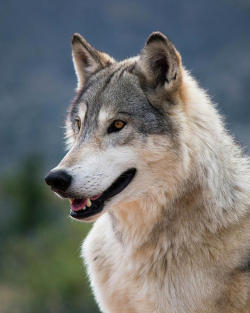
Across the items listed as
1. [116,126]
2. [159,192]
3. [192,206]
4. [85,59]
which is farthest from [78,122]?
[192,206]

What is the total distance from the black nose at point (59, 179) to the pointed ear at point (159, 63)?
3.85ft

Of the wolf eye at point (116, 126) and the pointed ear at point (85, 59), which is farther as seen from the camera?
the pointed ear at point (85, 59)

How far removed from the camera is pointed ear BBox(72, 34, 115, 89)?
5.73 metres

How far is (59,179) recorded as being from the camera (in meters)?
4.52

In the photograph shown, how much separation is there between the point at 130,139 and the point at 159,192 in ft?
1.67

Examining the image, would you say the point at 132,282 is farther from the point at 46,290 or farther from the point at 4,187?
the point at 4,187

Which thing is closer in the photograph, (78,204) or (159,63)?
(78,204)

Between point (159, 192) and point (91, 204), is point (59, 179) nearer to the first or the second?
point (91, 204)

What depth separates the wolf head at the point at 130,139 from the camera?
Answer: 4.63 metres

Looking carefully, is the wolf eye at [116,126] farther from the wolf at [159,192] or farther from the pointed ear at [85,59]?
the pointed ear at [85,59]

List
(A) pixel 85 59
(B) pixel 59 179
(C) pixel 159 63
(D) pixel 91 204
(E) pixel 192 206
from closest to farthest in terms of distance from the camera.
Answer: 1. (B) pixel 59 179
2. (D) pixel 91 204
3. (E) pixel 192 206
4. (C) pixel 159 63
5. (A) pixel 85 59

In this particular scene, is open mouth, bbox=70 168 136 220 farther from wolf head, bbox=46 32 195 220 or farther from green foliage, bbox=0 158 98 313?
green foliage, bbox=0 158 98 313

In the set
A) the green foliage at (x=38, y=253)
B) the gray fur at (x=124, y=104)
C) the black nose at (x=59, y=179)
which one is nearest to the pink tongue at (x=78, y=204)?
the black nose at (x=59, y=179)

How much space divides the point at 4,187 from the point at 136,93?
41.9 meters
